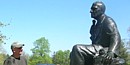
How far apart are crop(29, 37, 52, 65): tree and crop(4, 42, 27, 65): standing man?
64.7 meters

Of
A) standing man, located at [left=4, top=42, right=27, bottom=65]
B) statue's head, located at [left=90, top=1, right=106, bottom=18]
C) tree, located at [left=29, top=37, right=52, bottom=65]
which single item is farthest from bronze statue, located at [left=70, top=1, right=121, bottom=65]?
tree, located at [left=29, top=37, right=52, bottom=65]

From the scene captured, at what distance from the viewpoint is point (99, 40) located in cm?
748

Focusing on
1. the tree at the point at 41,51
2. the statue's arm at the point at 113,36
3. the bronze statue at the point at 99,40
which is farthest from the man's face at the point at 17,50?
the tree at the point at 41,51

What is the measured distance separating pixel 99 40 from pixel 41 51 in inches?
2634

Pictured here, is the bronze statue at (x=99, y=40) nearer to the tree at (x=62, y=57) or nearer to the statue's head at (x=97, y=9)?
the statue's head at (x=97, y=9)

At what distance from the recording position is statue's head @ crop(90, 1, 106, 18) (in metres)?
7.59

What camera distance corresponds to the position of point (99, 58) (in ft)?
22.8

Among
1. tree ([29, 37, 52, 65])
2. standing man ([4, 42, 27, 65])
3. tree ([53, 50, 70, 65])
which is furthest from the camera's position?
tree ([53, 50, 70, 65])

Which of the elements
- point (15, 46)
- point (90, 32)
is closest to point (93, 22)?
point (90, 32)

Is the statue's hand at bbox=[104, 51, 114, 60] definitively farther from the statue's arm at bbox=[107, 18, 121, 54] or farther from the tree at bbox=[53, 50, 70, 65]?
the tree at bbox=[53, 50, 70, 65]

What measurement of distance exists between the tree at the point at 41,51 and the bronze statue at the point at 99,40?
64138 millimetres

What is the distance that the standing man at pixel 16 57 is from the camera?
6.84 m

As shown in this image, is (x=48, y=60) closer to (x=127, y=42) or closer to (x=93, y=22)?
(x=127, y=42)

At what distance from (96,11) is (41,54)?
68490mm
